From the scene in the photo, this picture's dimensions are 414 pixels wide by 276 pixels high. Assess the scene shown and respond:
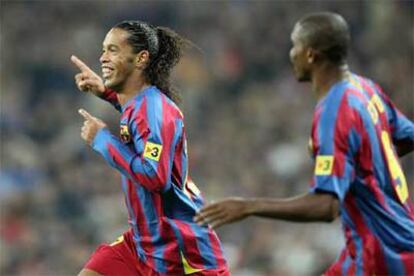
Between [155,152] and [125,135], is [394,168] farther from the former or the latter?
[125,135]

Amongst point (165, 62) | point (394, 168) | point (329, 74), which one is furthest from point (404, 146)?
point (165, 62)

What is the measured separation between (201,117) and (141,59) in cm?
814

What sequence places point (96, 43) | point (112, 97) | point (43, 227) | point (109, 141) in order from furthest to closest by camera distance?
point (96, 43)
point (43, 227)
point (112, 97)
point (109, 141)

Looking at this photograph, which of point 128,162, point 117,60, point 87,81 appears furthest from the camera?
point 87,81

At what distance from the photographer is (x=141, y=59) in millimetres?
6473

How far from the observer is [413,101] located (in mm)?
13289

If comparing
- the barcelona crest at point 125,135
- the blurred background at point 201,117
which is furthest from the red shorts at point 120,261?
the blurred background at point 201,117

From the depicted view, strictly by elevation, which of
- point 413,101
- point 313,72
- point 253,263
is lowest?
point 253,263

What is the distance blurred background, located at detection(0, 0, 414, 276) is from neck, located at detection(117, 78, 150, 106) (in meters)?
5.20

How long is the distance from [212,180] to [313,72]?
8.20m

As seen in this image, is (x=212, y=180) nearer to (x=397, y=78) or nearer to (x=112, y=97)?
(x=397, y=78)

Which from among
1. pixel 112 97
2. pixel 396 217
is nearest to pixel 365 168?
pixel 396 217

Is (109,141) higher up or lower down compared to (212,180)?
higher up

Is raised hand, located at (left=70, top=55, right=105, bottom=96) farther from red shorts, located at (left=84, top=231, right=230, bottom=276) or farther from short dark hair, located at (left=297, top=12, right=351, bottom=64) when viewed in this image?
short dark hair, located at (left=297, top=12, right=351, bottom=64)
